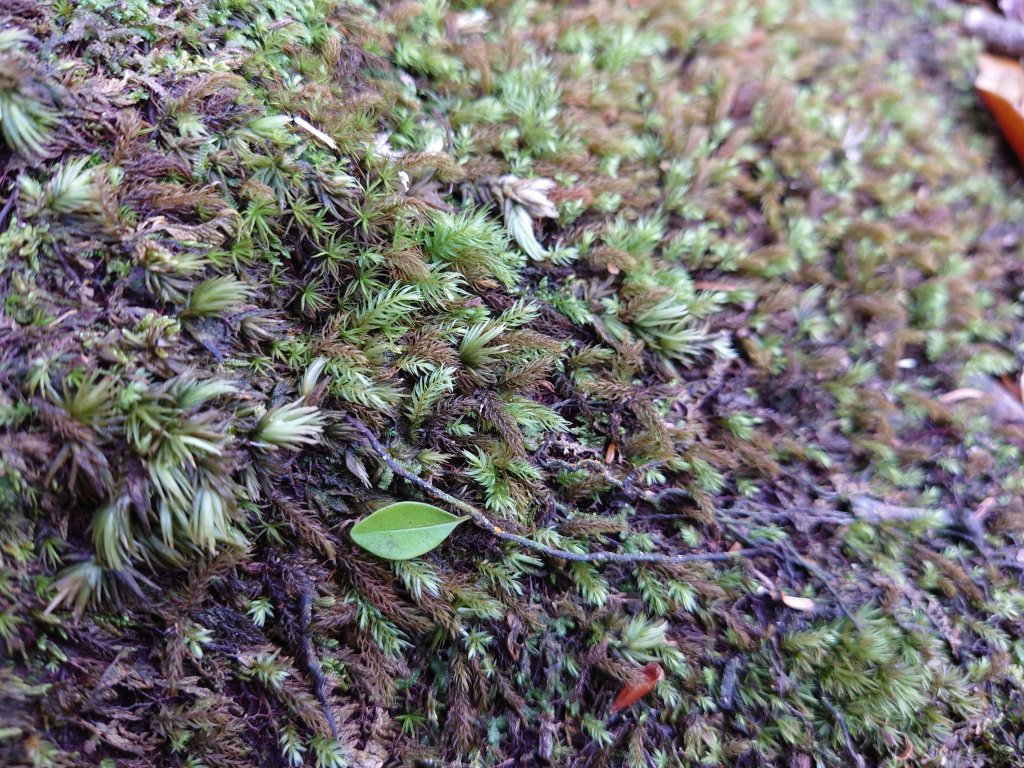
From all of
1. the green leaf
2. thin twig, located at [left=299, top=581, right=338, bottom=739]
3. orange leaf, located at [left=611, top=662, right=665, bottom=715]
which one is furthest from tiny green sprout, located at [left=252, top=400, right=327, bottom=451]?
orange leaf, located at [left=611, top=662, right=665, bottom=715]

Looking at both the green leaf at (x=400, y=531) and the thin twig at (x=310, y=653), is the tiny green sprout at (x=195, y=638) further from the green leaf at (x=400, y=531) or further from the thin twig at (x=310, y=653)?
the green leaf at (x=400, y=531)

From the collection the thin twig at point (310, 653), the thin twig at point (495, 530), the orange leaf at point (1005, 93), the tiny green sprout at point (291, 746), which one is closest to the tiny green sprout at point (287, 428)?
the thin twig at point (495, 530)

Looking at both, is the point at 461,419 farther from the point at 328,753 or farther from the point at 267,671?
the point at 328,753

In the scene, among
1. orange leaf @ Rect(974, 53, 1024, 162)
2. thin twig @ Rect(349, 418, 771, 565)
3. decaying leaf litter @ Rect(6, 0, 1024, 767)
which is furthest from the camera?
orange leaf @ Rect(974, 53, 1024, 162)

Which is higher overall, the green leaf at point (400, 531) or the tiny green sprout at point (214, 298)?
the tiny green sprout at point (214, 298)

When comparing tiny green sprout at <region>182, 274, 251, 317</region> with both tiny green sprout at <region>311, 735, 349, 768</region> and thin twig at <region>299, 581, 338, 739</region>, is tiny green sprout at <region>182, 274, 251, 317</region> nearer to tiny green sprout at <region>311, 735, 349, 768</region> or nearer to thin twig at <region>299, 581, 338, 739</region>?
thin twig at <region>299, 581, 338, 739</region>
